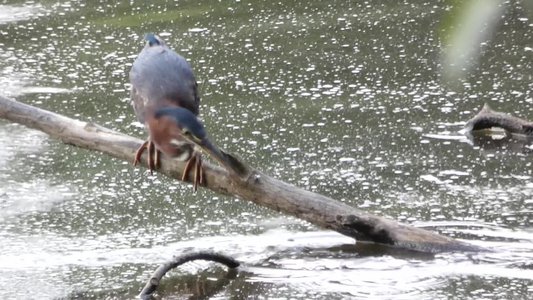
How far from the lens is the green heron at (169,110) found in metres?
3.36

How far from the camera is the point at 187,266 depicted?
3775mm

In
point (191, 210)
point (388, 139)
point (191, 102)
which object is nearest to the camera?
point (191, 102)

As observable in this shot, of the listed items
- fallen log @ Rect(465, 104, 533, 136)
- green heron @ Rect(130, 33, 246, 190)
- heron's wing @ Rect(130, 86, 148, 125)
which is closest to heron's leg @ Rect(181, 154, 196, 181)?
green heron @ Rect(130, 33, 246, 190)

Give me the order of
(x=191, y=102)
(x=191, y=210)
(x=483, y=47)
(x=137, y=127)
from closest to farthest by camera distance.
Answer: (x=191, y=102) < (x=191, y=210) < (x=137, y=127) < (x=483, y=47)

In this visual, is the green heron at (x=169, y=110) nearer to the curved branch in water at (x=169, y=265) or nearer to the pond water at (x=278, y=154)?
the curved branch in water at (x=169, y=265)

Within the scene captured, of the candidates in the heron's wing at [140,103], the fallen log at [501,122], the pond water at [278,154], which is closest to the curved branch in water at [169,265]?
the pond water at [278,154]

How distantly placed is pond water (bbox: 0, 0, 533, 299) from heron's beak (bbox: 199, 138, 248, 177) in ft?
1.28

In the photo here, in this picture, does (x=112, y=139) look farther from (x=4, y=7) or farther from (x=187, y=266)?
(x=4, y=7)

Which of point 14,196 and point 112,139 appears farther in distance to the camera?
point 14,196

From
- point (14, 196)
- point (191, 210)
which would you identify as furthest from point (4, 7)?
point (191, 210)

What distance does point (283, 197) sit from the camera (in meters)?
3.56

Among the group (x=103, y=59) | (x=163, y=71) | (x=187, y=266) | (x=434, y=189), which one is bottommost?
(x=187, y=266)

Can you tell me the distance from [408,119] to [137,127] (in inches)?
48.8

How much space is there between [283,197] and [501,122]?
4.89 feet
